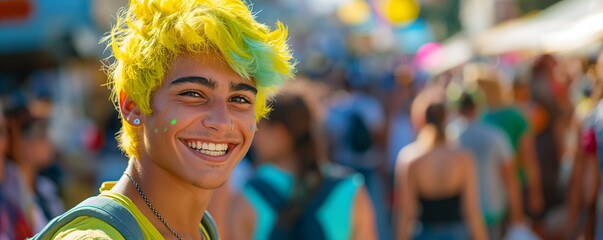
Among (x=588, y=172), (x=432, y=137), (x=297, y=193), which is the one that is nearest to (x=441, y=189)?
(x=432, y=137)

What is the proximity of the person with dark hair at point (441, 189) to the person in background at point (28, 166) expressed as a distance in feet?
7.99

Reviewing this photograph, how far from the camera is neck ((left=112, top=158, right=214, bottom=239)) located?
7.23 ft

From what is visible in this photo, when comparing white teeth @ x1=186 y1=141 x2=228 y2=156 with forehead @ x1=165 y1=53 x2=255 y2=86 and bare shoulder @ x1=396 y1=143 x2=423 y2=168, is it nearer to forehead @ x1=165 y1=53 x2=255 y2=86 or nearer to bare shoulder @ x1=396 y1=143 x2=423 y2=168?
forehead @ x1=165 y1=53 x2=255 y2=86

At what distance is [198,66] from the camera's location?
2.18 metres

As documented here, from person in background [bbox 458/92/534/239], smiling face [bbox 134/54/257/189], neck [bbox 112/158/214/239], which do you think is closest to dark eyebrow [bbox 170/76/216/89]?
smiling face [bbox 134/54/257/189]

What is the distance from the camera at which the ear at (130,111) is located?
222 cm

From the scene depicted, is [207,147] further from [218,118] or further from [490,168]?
[490,168]

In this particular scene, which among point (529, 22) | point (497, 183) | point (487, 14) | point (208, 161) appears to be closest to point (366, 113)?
point (497, 183)

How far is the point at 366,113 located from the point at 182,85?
20.6 ft

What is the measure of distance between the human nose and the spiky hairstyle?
104mm

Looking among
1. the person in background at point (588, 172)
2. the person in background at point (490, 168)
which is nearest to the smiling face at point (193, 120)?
the person in background at point (588, 172)

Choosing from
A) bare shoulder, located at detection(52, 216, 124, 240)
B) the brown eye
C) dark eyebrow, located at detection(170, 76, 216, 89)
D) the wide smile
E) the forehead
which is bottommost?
bare shoulder, located at detection(52, 216, 124, 240)

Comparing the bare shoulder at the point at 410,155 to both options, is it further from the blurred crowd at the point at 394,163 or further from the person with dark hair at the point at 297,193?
the person with dark hair at the point at 297,193

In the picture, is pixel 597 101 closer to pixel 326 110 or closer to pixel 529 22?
pixel 326 110
